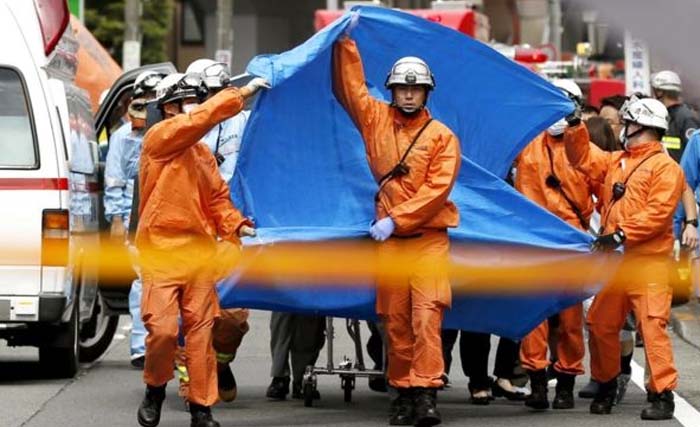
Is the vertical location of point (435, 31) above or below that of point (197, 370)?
above

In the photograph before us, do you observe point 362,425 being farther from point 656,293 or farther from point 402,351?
point 656,293

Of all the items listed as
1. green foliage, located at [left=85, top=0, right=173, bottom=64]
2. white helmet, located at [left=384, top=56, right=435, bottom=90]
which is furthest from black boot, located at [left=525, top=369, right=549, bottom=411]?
green foliage, located at [left=85, top=0, right=173, bottom=64]

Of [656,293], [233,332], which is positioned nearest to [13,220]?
[233,332]

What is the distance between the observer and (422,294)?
32.0ft

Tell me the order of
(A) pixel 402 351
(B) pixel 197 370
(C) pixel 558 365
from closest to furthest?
1. (B) pixel 197 370
2. (A) pixel 402 351
3. (C) pixel 558 365

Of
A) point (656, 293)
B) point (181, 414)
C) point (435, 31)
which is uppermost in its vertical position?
point (435, 31)

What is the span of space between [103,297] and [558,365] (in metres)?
4.32

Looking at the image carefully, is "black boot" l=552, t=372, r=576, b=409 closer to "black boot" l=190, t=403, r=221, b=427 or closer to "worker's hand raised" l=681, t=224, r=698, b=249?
"worker's hand raised" l=681, t=224, r=698, b=249

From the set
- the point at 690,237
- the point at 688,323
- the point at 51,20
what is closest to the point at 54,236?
the point at 51,20

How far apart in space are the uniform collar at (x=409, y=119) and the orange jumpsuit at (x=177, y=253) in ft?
3.33

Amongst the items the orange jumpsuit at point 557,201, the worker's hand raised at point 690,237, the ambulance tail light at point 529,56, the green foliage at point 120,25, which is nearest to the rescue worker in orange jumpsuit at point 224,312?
the orange jumpsuit at point 557,201

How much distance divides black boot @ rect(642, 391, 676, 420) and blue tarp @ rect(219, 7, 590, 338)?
800 mm

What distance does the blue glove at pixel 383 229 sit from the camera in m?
9.69

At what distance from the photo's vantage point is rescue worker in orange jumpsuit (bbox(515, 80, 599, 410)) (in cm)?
1071
